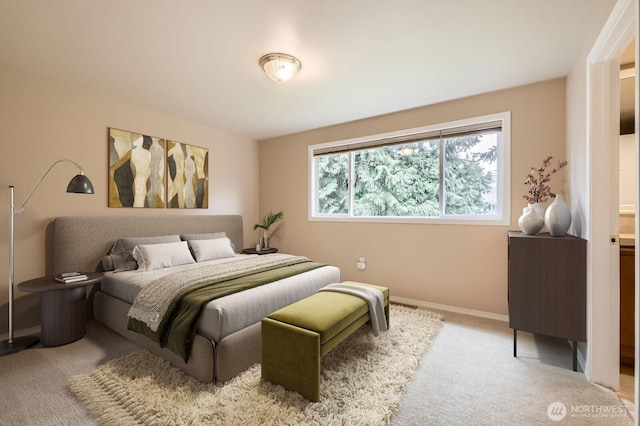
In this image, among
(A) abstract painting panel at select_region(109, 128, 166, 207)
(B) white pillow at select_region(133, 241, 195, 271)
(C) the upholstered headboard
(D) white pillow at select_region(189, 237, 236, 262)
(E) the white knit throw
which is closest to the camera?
(E) the white knit throw

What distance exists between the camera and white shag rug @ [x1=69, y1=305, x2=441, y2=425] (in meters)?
1.57

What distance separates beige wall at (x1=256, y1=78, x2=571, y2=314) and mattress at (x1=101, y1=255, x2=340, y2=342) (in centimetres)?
104

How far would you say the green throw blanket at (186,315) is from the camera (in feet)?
6.36

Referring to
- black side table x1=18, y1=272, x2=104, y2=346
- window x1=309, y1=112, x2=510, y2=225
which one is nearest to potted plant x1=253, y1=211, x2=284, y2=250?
window x1=309, y1=112, x2=510, y2=225

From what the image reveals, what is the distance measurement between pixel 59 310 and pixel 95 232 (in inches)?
34.9

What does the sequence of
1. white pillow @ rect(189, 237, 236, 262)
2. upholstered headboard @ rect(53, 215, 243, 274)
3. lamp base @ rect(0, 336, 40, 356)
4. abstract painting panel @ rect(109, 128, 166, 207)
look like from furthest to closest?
white pillow @ rect(189, 237, 236, 262)
abstract painting panel @ rect(109, 128, 166, 207)
upholstered headboard @ rect(53, 215, 243, 274)
lamp base @ rect(0, 336, 40, 356)

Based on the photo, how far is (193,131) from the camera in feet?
13.6

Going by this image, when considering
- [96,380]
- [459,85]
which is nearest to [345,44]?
[459,85]

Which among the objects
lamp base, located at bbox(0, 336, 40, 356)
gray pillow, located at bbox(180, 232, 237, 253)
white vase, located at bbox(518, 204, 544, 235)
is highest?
white vase, located at bbox(518, 204, 544, 235)

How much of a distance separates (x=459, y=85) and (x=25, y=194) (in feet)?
14.9

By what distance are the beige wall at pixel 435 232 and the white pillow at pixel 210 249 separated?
130 cm

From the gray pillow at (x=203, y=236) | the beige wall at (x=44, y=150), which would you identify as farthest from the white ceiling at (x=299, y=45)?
the gray pillow at (x=203, y=236)

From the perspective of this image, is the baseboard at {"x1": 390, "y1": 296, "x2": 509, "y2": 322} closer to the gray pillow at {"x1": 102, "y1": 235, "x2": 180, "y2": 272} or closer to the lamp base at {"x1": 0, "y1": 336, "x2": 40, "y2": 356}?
the gray pillow at {"x1": 102, "y1": 235, "x2": 180, "y2": 272}

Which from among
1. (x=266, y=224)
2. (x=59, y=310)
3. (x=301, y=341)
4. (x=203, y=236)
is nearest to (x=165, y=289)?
(x=59, y=310)
